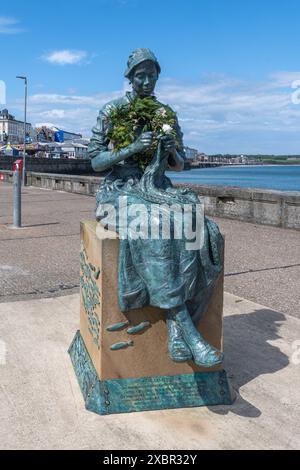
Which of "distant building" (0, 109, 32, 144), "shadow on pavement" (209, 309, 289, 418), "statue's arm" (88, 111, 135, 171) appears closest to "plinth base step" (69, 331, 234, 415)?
"shadow on pavement" (209, 309, 289, 418)

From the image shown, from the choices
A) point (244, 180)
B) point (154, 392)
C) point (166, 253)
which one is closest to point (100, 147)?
point (166, 253)

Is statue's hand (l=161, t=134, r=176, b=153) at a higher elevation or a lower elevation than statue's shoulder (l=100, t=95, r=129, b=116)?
lower

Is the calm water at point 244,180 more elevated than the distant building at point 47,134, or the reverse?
the distant building at point 47,134

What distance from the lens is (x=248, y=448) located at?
2.83 meters

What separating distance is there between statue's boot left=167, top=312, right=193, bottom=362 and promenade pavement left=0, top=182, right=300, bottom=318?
2562mm

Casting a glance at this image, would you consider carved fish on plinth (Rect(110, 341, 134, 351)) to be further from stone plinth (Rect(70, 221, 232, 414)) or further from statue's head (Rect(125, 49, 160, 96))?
statue's head (Rect(125, 49, 160, 96))

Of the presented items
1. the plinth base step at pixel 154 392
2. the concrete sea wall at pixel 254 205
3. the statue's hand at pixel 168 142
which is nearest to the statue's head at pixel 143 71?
the statue's hand at pixel 168 142

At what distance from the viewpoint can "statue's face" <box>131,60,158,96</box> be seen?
366 centimetres

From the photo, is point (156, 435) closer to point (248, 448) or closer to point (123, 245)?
point (248, 448)

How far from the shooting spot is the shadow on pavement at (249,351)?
340 cm

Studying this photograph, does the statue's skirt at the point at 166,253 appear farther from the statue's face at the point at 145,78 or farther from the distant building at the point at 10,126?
the distant building at the point at 10,126

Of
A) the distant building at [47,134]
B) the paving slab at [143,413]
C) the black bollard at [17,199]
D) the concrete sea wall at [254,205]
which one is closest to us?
the paving slab at [143,413]
